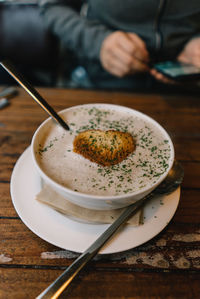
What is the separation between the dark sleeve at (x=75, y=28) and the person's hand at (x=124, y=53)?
0.10 meters

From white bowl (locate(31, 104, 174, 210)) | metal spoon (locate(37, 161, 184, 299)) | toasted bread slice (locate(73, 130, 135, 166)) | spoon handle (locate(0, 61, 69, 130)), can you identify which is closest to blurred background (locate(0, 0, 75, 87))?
spoon handle (locate(0, 61, 69, 130))

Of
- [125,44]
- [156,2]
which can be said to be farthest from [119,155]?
[156,2]

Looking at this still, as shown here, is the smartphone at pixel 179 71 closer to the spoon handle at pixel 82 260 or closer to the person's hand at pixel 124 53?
the person's hand at pixel 124 53

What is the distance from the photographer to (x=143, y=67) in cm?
162

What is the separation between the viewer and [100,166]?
763 mm

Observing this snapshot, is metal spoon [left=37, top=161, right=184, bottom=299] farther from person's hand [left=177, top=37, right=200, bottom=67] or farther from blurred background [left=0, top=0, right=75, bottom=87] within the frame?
blurred background [left=0, top=0, right=75, bottom=87]

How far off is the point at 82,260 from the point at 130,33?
1480 millimetres

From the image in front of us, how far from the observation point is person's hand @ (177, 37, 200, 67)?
5.42 feet

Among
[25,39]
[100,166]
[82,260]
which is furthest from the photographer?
[25,39]

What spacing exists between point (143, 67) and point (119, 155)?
102 cm

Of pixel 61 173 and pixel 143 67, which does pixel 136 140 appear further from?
pixel 143 67

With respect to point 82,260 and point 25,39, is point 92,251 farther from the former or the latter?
point 25,39

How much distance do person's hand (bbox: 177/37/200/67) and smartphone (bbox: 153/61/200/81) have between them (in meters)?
0.21

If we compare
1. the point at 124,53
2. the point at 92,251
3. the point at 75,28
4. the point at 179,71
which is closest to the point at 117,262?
the point at 92,251
